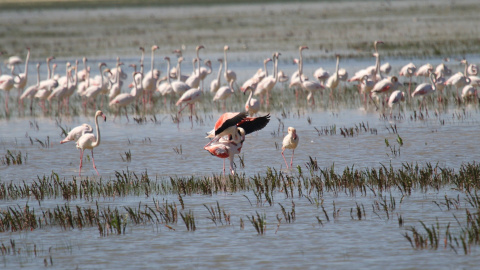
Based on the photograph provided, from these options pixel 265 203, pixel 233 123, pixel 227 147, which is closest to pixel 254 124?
pixel 227 147

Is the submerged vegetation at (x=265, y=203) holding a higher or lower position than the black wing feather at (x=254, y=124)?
lower

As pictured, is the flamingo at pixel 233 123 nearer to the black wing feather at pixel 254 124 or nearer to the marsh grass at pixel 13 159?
the black wing feather at pixel 254 124

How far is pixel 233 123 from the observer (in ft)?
33.4

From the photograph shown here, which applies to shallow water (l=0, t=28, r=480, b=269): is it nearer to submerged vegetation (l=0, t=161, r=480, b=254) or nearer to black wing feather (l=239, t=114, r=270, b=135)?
submerged vegetation (l=0, t=161, r=480, b=254)

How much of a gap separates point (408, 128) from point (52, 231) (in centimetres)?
802

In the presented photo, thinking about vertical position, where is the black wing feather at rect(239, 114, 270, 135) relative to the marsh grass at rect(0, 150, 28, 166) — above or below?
above

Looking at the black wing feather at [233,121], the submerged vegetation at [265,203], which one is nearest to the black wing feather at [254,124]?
the black wing feather at [233,121]

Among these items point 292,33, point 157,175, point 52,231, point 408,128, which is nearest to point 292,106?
point 408,128

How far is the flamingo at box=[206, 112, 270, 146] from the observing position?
1016cm

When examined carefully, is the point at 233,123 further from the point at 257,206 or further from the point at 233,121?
the point at 257,206

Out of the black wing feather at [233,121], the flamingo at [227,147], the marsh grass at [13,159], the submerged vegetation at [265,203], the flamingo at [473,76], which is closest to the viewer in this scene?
the submerged vegetation at [265,203]

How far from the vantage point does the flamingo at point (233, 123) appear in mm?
10156

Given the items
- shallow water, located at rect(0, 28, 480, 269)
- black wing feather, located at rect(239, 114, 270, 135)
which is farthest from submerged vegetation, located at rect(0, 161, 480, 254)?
black wing feather, located at rect(239, 114, 270, 135)

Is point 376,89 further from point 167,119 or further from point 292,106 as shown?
point 167,119
